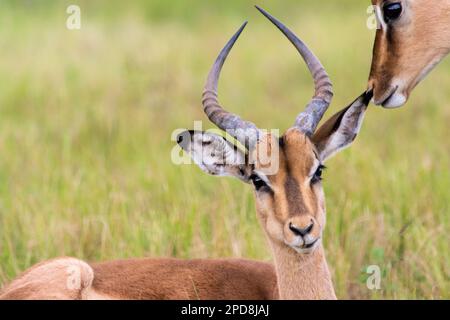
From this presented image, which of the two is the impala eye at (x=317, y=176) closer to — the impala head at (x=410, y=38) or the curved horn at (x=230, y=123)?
the curved horn at (x=230, y=123)

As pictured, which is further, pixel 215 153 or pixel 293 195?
pixel 215 153

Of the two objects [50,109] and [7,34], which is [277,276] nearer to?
[50,109]

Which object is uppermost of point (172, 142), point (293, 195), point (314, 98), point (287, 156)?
point (172, 142)

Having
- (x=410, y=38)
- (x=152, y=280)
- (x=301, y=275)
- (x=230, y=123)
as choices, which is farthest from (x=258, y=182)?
(x=410, y=38)

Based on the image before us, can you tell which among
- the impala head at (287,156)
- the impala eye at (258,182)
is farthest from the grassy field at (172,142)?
the impala eye at (258,182)

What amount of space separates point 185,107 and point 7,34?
3.14 metres

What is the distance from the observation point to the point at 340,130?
5.24m

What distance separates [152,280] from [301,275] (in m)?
0.79

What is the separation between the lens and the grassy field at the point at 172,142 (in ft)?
21.4

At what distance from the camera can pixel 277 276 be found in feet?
16.8

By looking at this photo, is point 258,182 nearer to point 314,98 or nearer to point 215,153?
point 215,153

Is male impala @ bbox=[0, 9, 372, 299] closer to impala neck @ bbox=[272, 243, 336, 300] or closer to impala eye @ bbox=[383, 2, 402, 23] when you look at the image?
impala neck @ bbox=[272, 243, 336, 300]
